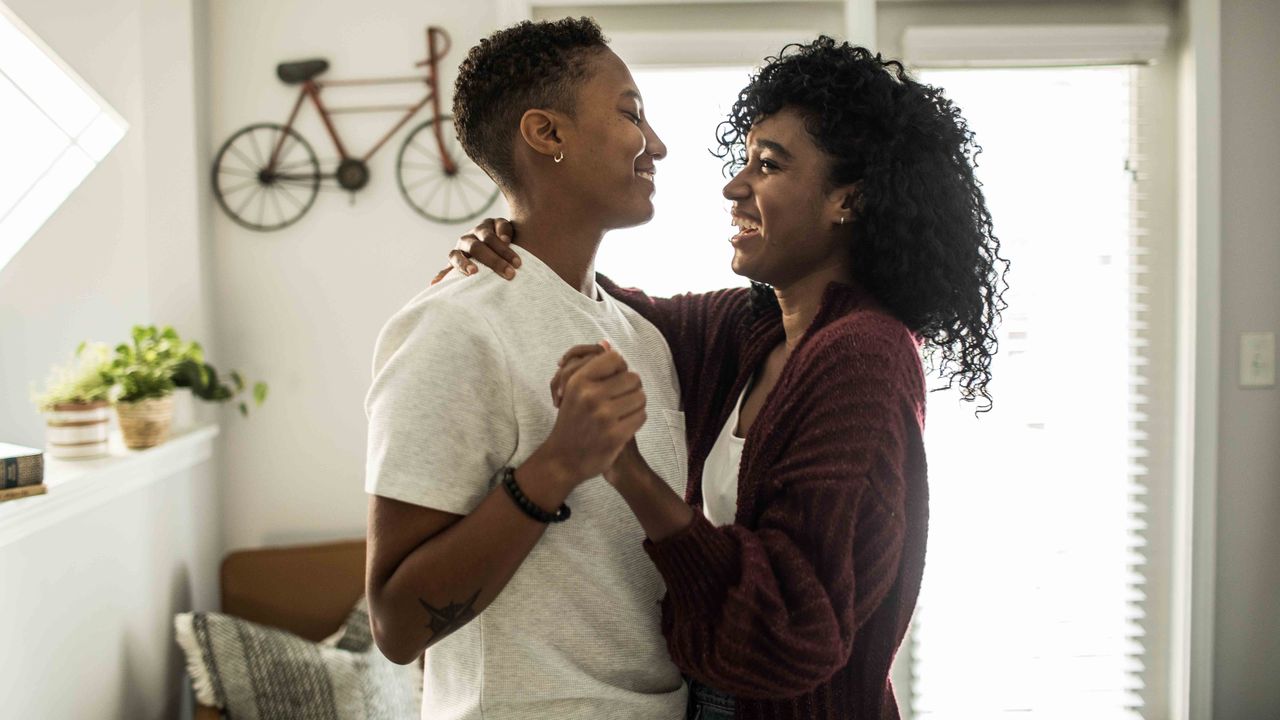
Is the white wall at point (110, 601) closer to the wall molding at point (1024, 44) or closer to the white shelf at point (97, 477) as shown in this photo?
the white shelf at point (97, 477)

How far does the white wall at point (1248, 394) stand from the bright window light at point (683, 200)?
1.40m

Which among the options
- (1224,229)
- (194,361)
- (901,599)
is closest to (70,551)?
(194,361)

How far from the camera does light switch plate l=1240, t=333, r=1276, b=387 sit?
2729mm

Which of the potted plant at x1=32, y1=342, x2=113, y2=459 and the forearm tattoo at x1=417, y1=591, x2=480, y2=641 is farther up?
the potted plant at x1=32, y1=342, x2=113, y2=459

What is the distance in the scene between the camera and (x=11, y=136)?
2299mm

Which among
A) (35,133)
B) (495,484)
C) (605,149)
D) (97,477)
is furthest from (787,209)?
(35,133)

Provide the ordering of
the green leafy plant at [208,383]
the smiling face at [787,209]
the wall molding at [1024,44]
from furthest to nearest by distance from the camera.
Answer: the wall molding at [1024,44]
the green leafy plant at [208,383]
the smiling face at [787,209]

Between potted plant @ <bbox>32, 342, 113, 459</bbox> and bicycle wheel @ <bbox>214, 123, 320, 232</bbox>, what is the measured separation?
72 cm

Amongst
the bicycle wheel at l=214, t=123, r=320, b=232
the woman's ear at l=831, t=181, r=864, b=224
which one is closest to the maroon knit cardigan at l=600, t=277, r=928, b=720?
the woman's ear at l=831, t=181, r=864, b=224

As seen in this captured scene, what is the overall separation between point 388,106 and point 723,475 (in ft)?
6.25

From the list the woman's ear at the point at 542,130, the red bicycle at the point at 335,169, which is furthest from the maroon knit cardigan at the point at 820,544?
the red bicycle at the point at 335,169

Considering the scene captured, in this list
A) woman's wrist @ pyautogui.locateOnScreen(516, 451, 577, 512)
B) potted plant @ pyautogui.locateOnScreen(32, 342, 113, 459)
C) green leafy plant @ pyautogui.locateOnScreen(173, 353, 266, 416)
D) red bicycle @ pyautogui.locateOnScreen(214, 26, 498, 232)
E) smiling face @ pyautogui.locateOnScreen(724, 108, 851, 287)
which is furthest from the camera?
red bicycle @ pyautogui.locateOnScreen(214, 26, 498, 232)

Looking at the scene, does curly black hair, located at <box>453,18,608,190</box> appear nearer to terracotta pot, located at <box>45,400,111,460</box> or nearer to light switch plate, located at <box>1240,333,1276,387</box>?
terracotta pot, located at <box>45,400,111,460</box>

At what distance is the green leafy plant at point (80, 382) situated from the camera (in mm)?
2107
